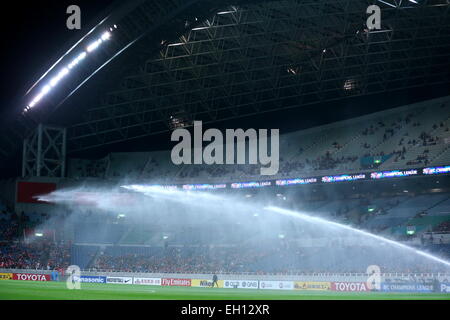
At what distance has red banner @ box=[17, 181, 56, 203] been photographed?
6066 centimetres

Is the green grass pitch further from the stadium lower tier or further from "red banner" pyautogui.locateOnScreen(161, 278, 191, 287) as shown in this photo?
the stadium lower tier

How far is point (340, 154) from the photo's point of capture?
62.5 meters

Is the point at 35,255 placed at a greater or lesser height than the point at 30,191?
lesser

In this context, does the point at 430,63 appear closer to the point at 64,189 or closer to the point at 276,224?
the point at 276,224

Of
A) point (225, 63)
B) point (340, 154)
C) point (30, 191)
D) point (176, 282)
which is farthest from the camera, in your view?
point (340, 154)

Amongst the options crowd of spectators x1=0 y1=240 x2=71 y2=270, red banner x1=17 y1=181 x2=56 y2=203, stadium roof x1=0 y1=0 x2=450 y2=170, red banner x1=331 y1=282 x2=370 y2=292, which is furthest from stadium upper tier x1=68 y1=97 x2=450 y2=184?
red banner x1=331 y1=282 x2=370 y2=292

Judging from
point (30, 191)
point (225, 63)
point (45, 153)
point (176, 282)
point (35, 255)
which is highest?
point (225, 63)

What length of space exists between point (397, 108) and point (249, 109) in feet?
51.9

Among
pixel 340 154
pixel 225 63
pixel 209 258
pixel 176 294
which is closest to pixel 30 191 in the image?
pixel 209 258

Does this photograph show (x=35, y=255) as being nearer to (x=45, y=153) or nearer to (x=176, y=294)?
(x=45, y=153)

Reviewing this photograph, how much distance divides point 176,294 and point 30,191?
28573 millimetres

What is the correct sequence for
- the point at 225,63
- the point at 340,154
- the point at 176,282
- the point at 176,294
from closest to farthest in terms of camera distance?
the point at 176,294 → the point at 176,282 → the point at 225,63 → the point at 340,154

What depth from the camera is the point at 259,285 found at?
42.7 m

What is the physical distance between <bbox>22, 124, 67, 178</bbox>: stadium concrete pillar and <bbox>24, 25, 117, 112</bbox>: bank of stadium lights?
392 centimetres
